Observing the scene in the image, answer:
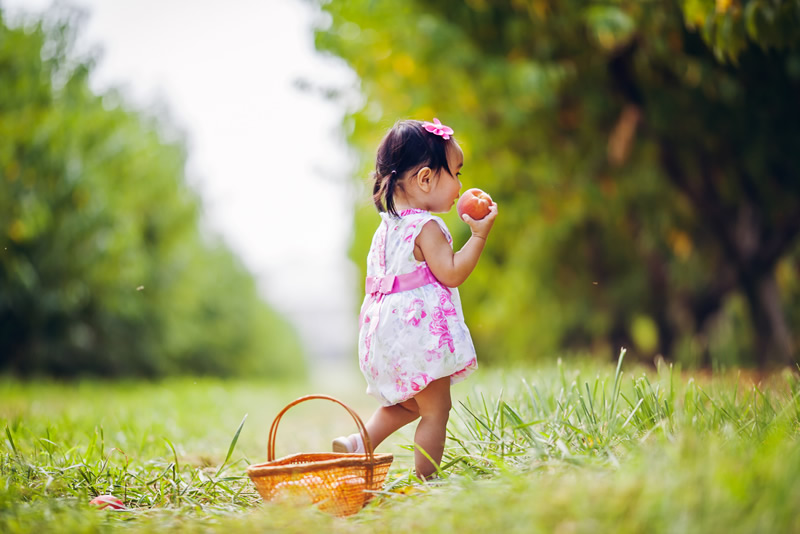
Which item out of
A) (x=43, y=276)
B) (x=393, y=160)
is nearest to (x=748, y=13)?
(x=393, y=160)

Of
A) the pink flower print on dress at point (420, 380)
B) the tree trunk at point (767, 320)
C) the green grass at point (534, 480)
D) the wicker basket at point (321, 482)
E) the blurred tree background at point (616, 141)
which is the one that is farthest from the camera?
the tree trunk at point (767, 320)

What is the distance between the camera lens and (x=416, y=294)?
8.41 ft

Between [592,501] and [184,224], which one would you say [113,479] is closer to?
[592,501]

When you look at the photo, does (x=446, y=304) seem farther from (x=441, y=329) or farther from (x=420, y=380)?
(x=420, y=380)

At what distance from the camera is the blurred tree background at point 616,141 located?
5.76 meters

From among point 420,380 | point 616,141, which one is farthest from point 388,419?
point 616,141

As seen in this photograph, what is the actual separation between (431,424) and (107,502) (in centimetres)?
117

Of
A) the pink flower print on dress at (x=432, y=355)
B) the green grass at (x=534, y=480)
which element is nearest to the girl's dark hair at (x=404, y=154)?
the pink flower print on dress at (x=432, y=355)

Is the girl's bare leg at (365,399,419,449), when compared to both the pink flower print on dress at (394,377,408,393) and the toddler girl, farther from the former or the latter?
the pink flower print on dress at (394,377,408,393)

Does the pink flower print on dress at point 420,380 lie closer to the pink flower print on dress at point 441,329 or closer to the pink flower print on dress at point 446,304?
the pink flower print on dress at point 441,329

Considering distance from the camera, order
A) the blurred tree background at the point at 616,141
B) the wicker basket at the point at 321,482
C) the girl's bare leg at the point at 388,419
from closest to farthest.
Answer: the wicker basket at the point at 321,482 → the girl's bare leg at the point at 388,419 → the blurred tree background at the point at 616,141

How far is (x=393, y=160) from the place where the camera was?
2709 millimetres

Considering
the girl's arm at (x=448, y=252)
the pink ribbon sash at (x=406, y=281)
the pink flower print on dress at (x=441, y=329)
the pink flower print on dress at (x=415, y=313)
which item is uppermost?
the girl's arm at (x=448, y=252)

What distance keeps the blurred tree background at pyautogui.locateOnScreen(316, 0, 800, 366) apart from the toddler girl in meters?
1.87
